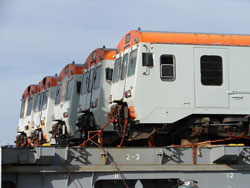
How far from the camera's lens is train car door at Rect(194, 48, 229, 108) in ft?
38.6

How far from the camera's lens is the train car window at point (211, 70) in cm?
1190

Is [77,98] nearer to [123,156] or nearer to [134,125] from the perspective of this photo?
[134,125]

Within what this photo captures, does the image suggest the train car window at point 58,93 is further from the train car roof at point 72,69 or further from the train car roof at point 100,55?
the train car roof at point 100,55

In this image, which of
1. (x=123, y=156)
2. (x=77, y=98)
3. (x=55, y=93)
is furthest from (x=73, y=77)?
(x=123, y=156)

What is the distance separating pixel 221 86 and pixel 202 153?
77.7 inches

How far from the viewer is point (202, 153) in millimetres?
10633

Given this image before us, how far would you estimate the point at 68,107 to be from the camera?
1923cm

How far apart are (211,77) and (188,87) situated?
2.02 ft

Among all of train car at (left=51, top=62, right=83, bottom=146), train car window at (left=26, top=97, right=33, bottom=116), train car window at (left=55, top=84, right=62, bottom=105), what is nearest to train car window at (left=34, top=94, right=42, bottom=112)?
train car window at (left=26, top=97, right=33, bottom=116)

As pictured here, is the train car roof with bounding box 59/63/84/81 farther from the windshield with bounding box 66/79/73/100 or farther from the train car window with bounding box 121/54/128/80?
the train car window with bounding box 121/54/128/80

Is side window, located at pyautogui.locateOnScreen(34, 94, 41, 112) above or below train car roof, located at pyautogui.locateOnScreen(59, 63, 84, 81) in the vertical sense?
below

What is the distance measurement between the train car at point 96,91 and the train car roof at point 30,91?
10023mm

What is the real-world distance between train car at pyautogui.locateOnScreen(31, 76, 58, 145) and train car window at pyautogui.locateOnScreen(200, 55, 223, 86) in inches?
445

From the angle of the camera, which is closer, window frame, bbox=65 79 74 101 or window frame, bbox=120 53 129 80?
window frame, bbox=120 53 129 80
